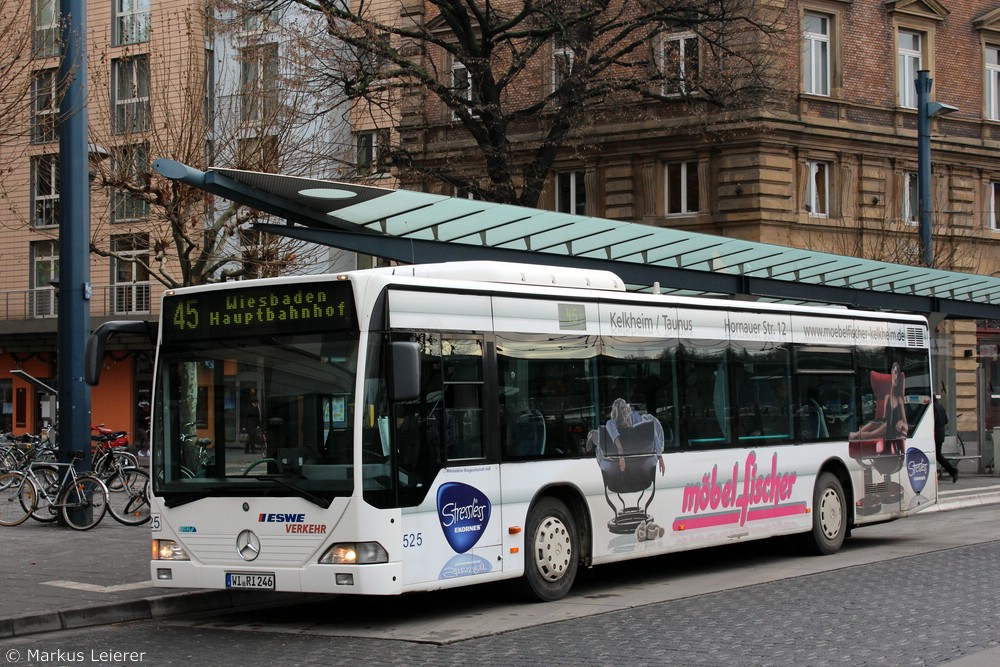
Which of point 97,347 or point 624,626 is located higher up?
point 97,347

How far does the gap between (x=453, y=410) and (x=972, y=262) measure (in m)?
33.8

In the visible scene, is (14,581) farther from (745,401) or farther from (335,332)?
(745,401)

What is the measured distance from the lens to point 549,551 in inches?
461

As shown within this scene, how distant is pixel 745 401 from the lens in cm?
1443

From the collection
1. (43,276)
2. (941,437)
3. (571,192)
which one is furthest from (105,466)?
(43,276)

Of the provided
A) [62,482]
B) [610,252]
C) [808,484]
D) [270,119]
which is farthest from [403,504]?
[270,119]

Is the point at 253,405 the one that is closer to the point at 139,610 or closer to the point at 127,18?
the point at 139,610

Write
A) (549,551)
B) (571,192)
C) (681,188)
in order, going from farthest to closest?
1. (571,192)
2. (681,188)
3. (549,551)

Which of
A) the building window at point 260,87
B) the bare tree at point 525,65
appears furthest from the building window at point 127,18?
the building window at point 260,87

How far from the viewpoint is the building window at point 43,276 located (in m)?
46.7

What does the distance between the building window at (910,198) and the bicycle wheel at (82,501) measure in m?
28.1

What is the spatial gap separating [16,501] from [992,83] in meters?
34.9

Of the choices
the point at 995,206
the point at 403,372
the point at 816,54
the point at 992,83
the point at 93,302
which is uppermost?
the point at 992,83

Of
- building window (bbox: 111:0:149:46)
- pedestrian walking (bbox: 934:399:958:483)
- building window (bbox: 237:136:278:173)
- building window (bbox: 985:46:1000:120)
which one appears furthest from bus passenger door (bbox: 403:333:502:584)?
building window (bbox: 985:46:1000:120)
